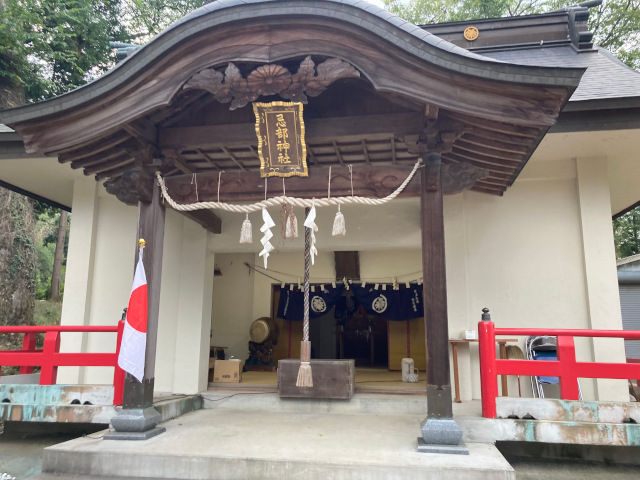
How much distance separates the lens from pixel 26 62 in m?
11.3

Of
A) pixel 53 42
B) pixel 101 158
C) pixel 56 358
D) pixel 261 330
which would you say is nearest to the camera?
pixel 101 158

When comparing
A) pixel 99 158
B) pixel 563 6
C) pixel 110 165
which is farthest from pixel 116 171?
pixel 563 6

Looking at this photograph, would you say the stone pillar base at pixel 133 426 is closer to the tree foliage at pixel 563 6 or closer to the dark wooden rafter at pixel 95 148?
the dark wooden rafter at pixel 95 148

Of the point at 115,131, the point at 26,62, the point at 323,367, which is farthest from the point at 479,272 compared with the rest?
the point at 26,62

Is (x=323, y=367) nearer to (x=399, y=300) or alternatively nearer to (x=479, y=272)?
(x=479, y=272)

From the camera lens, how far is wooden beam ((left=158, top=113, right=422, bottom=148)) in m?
4.62

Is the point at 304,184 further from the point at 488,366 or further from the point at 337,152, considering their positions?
the point at 488,366

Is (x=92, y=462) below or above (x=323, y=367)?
below

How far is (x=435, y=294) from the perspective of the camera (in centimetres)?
436

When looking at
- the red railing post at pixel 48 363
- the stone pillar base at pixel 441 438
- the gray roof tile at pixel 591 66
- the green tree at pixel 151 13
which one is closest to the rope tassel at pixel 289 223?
the stone pillar base at pixel 441 438

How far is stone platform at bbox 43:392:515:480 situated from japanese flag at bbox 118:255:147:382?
2.40 ft

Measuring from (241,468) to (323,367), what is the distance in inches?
96.4

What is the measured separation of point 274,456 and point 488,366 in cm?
231

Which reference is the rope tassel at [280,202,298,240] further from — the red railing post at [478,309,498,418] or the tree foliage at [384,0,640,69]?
the tree foliage at [384,0,640,69]
